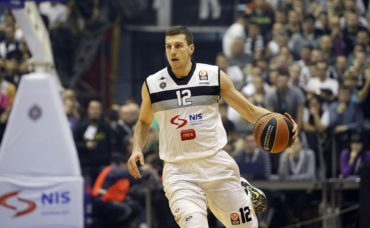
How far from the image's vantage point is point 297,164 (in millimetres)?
19109

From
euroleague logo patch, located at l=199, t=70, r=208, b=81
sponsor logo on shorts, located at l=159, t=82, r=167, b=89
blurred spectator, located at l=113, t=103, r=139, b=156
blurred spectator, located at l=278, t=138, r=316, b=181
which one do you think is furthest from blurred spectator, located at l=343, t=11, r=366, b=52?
sponsor logo on shorts, located at l=159, t=82, r=167, b=89

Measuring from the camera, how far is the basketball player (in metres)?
11.4

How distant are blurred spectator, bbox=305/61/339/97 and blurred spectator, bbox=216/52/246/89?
1.19 m

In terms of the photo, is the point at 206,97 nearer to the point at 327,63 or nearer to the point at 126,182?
the point at 126,182

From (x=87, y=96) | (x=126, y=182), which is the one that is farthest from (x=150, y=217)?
(x=87, y=96)

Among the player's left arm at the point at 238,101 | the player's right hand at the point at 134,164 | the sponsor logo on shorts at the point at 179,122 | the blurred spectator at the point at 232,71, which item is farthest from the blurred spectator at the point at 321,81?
the player's right hand at the point at 134,164

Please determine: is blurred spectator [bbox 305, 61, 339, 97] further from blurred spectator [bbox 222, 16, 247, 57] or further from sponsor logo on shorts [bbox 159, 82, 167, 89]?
sponsor logo on shorts [bbox 159, 82, 167, 89]

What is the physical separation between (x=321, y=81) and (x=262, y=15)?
9.85ft

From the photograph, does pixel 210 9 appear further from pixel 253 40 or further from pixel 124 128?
pixel 124 128

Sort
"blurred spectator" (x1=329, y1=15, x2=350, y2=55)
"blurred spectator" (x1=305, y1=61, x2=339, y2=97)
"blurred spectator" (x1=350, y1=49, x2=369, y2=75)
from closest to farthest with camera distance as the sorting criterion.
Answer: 1. "blurred spectator" (x1=305, y1=61, x2=339, y2=97)
2. "blurred spectator" (x1=350, y1=49, x2=369, y2=75)
3. "blurred spectator" (x1=329, y1=15, x2=350, y2=55)

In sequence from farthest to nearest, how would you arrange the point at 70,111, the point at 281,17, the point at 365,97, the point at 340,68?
the point at 281,17 < the point at 340,68 < the point at 70,111 < the point at 365,97

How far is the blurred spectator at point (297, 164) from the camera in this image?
19.0m

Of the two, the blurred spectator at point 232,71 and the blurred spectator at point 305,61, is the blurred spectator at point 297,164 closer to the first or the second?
the blurred spectator at point 232,71

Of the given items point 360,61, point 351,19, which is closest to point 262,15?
point 351,19
